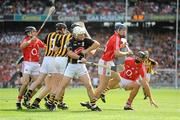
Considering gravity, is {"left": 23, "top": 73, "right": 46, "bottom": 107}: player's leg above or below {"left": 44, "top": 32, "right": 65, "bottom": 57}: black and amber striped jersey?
below

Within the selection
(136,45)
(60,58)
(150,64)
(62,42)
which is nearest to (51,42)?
(62,42)

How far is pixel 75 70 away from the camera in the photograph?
1866 cm

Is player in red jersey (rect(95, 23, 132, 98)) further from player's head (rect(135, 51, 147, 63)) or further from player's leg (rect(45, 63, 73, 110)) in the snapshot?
player's leg (rect(45, 63, 73, 110))

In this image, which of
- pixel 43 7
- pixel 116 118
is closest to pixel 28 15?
pixel 43 7

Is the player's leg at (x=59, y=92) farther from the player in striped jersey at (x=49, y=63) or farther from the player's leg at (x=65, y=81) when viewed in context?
the player in striped jersey at (x=49, y=63)

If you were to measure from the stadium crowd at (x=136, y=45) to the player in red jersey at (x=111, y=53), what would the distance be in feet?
100

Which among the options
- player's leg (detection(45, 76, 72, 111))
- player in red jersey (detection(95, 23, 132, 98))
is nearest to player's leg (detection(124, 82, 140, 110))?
player in red jersey (detection(95, 23, 132, 98))

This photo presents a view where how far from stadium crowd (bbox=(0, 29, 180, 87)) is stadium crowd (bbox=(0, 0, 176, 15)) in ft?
6.59

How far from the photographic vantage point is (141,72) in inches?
824

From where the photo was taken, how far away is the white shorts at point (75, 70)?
18656 mm

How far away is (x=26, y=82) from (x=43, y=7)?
3814 cm

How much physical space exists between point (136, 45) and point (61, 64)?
3733 centimetres

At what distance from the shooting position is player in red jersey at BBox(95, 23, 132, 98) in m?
19.7

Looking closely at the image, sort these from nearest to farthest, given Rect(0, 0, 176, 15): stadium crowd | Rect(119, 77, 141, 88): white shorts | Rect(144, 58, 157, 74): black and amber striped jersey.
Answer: Rect(119, 77, 141, 88): white shorts → Rect(144, 58, 157, 74): black and amber striped jersey → Rect(0, 0, 176, 15): stadium crowd
